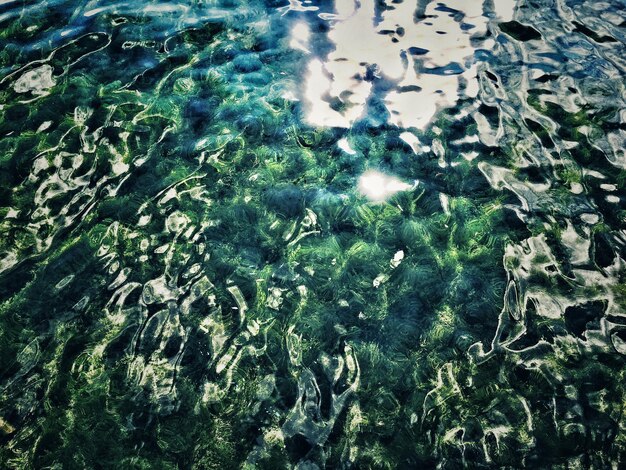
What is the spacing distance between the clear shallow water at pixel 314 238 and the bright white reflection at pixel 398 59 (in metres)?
0.03

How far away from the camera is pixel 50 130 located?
132 inches

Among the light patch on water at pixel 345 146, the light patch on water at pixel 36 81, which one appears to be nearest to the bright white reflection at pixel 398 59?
the light patch on water at pixel 345 146

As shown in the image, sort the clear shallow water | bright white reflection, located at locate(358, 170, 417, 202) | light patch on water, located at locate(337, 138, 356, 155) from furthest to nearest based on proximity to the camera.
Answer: light patch on water, located at locate(337, 138, 356, 155) → bright white reflection, located at locate(358, 170, 417, 202) → the clear shallow water

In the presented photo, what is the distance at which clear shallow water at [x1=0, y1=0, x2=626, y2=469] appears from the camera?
2.13 meters

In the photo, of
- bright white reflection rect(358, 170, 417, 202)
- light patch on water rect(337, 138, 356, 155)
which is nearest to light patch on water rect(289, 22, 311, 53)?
light patch on water rect(337, 138, 356, 155)

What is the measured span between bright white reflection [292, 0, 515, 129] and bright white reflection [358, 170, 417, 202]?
1.90 ft

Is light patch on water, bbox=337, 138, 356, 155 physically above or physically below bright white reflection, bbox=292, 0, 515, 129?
below

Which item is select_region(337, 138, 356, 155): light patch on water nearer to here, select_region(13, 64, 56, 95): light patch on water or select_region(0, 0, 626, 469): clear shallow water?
select_region(0, 0, 626, 469): clear shallow water

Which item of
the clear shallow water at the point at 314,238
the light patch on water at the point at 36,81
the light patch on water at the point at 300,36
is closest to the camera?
the clear shallow water at the point at 314,238

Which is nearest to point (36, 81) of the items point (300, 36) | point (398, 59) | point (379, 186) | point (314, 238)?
point (300, 36)

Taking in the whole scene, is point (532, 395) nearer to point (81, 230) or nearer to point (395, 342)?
point (395, 342)

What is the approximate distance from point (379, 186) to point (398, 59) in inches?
60.0

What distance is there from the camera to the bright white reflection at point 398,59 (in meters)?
3.75

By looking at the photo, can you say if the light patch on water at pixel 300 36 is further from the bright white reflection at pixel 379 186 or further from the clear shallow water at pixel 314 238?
the bright white reflection at pixel 379 186
